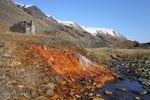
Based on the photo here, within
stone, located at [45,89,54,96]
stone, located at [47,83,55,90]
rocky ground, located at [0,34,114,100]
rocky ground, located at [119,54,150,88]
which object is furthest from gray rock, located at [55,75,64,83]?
rocky ground, located at [119,54,150,88]

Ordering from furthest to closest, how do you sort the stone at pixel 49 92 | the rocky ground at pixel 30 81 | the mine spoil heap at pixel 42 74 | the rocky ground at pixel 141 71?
the rocky ground at pixel 141 71 < the stone at pixel 49 92 < the mine spoil heap at pixel 42 74 < the rocky ground at pixel 30 81

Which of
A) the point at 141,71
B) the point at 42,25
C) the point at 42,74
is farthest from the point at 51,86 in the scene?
the point at 42,25

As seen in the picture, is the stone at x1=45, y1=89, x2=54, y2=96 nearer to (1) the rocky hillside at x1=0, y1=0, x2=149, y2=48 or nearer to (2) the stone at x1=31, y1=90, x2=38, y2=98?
(2) the stone at x1=31, y1=90, x2=38, y2=98

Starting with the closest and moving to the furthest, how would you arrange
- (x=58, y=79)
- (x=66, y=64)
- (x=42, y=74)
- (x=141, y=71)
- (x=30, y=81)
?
(x=30, y=81) → (x=42, y=74) → (x=58, y=79) → (x=66, y=64) → (x=141, y=71)

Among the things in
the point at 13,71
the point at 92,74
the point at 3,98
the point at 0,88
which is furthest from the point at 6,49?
the point at 92,74

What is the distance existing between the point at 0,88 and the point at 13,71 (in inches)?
50.5

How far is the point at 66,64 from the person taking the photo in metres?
9.25

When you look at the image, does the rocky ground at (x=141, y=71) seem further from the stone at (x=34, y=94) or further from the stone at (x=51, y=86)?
the stone at (x=34, y=94)

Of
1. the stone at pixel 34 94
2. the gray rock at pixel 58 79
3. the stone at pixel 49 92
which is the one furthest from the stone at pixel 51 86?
the stone at pixel 34 94

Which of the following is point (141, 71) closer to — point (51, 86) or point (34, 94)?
point (51, 86)

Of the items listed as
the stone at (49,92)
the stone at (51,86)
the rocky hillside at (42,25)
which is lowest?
the stone at (49,92)

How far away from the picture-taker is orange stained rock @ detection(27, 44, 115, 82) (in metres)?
8.46

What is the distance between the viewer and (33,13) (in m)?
84.2

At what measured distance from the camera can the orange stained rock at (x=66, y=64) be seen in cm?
846
